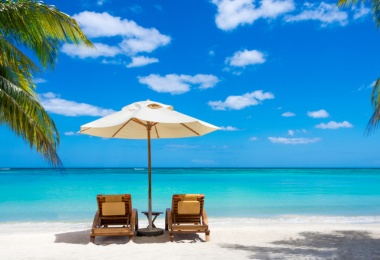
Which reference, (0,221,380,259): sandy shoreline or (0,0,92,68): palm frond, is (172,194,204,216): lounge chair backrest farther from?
(0,0,92,68): palm frond

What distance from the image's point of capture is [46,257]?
17.2 feet

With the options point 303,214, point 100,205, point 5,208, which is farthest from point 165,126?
point 5,208

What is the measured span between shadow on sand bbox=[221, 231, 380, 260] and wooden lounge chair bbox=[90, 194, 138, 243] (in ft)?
4.66

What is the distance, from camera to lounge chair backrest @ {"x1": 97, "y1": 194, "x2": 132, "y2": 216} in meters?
6.26

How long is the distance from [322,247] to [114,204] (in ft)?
9.67

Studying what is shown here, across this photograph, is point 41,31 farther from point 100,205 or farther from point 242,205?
point 242,205

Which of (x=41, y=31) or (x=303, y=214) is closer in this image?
(x=41, y=31)

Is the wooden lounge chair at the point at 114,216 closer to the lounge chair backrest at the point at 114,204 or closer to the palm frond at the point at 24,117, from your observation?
the lounge chair backrest at the point at 114,204

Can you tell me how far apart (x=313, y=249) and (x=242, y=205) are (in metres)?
9.83

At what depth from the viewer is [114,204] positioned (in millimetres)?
6320

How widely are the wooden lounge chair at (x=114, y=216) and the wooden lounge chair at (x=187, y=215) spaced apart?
0.59 meters

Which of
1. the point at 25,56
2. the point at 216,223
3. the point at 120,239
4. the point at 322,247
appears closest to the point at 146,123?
the point at 120,239

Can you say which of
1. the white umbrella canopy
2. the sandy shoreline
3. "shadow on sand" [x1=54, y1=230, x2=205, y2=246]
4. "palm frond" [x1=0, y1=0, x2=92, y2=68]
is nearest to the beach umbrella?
the white umbrella canopy

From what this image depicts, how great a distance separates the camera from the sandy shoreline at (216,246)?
535cm
